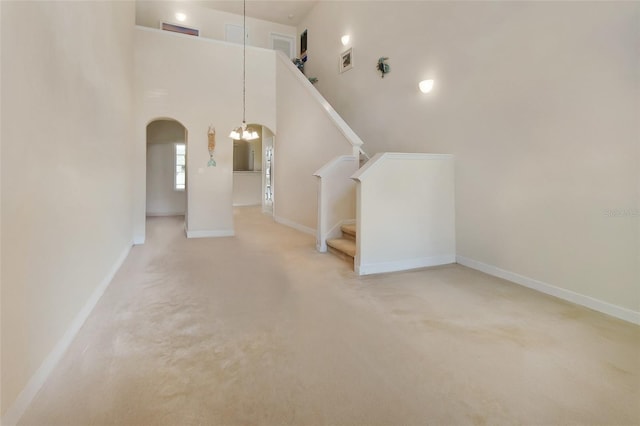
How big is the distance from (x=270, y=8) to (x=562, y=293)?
940cm

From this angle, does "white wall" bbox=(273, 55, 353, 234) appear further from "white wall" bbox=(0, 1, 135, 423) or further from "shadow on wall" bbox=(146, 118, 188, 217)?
"shadow on wall" bbox=(146, 118, 188, 217)

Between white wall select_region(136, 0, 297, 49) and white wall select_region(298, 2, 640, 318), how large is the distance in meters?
5.79

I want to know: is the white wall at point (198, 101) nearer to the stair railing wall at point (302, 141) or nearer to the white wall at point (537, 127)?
the stair railing wall at point (302, 141)

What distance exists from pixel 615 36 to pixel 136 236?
6764 mm

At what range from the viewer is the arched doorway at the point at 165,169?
31.1ft

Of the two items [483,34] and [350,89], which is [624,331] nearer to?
[483,34]

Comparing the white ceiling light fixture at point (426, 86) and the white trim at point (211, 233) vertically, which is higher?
the white ceiling light fixture at point (426, 86)

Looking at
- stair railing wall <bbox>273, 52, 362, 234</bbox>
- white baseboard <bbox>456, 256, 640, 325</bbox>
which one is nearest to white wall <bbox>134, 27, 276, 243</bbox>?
stair railing wall <bbox>273, 52, 362, 234</bbox>

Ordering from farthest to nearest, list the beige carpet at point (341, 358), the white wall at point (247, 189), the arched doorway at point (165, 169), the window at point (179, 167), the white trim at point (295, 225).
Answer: the white wall at point (247, 189)
the window at point (179, 167)
the arched doorway at point (165, 169)
the white trim at point (295, 225)
the beige carpet at point (341, 358)

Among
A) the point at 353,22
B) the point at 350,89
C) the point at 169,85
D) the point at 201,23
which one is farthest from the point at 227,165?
the point at 201,23

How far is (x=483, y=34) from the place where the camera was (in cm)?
377

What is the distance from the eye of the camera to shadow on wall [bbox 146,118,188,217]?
9.47 metres

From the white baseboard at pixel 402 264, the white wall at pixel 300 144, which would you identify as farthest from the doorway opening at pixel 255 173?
the white baseboard at pixel 402 264

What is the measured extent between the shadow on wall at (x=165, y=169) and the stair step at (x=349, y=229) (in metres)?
6.32
